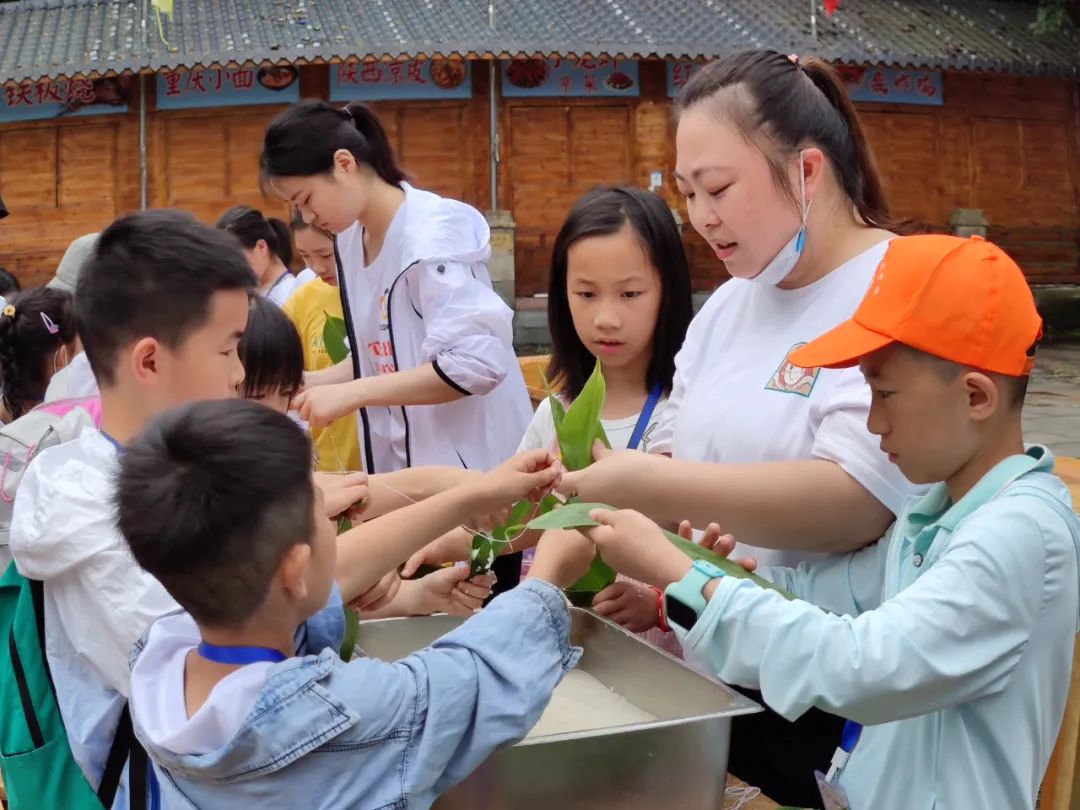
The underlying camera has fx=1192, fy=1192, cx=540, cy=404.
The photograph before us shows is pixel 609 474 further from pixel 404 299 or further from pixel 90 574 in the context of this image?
pixel 404 299

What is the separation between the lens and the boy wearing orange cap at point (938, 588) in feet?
4.48

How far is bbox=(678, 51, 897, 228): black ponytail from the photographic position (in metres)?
1.91

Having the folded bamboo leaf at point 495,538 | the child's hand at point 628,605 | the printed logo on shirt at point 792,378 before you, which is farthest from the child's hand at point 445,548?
the printed logo on shirt at point 792,378

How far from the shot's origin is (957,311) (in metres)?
1.47

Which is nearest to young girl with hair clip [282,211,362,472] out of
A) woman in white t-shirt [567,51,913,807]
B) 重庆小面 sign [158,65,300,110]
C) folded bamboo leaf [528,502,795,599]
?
woman in white t-shirt [567,51,913,807]

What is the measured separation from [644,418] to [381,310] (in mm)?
1015

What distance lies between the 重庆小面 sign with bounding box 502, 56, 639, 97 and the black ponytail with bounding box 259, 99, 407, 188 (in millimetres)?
12399

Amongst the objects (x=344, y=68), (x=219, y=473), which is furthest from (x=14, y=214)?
(x=219, y=473)

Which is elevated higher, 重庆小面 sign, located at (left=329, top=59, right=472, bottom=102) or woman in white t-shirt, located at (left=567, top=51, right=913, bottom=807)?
重庆小面 sign, located at (left=329, top=59, right=472, bottom=102)

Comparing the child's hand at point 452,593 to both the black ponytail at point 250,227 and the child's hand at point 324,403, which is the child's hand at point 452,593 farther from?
the black ponytail at point 250,227

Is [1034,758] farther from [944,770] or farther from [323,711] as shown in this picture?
[323,711]

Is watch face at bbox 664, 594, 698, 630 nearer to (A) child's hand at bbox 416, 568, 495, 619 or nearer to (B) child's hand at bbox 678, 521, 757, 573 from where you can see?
(B) child's hand at bbox 678, 521, 757, 573

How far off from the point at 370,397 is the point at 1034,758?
6.05ft

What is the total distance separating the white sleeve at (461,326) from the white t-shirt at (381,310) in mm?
133
